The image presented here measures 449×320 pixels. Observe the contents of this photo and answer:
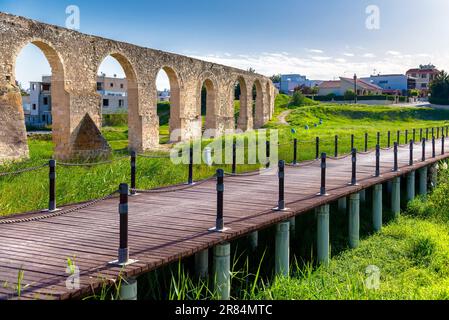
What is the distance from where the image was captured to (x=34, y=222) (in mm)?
7598

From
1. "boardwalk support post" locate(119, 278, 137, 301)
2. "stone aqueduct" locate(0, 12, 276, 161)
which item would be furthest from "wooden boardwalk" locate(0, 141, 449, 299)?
"stone aqueduct" locate(0, 12, 276, 161)

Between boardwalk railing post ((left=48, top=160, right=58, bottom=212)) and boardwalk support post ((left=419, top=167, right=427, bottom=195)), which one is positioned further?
boardwalk support post ((left=419, top=167, right=427, bottom=195))

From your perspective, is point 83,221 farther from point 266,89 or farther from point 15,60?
point 266,89

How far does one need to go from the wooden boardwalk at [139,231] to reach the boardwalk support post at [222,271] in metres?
0.15

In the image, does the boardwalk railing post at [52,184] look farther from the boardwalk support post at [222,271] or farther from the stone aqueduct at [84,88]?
the stone aqueduct at [84,88]

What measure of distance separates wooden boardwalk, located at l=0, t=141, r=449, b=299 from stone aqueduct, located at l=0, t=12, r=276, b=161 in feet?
28.9

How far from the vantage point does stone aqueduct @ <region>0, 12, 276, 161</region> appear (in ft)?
58.0

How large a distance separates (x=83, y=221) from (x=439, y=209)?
10044mm

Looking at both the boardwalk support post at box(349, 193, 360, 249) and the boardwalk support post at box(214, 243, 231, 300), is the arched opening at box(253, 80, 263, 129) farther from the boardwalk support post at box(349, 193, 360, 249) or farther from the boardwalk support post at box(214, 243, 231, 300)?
the boardwalk support post at box(214, 243, 231, 300)

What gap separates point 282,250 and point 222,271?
171cm

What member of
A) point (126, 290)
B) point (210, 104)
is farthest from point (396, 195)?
point (210, 104)

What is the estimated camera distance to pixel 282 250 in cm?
822

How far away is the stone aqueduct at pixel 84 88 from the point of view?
1767 cm

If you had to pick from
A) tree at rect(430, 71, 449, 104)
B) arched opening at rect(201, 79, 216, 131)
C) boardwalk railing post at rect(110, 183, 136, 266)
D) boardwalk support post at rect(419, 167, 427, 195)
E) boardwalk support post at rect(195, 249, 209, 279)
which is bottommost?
boardwalk support post at rect(195, 249, 209, 279)
